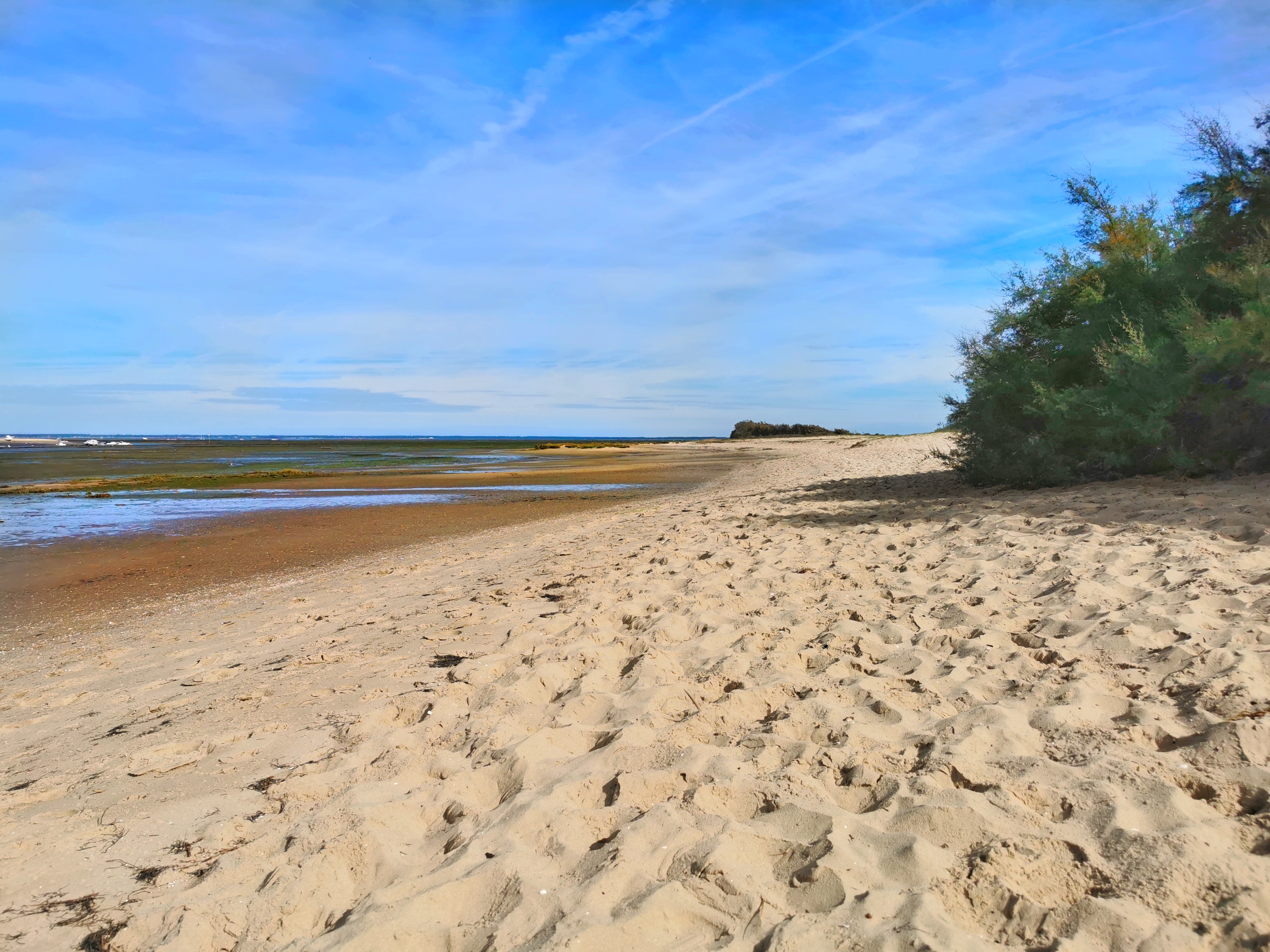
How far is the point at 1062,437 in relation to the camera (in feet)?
31.7

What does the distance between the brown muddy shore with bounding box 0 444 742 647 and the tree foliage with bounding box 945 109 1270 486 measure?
7.34 m

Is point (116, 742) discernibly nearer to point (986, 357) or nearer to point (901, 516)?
point (901, 516)

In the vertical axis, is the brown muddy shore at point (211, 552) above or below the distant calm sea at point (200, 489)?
below

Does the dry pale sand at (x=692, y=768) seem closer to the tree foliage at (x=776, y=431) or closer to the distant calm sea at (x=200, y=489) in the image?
the distant calm sea at (x=200, y=489)

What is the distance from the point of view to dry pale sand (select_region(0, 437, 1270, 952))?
7.08 feet

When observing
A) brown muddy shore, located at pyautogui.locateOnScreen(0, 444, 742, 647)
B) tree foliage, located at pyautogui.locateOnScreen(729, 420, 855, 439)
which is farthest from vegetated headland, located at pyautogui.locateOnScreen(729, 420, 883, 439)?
brown muddy shore, located at pyautogui.locateOnScreen(0, 444, 742, 647)

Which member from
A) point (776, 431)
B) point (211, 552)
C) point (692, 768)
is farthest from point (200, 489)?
point (776, 431)

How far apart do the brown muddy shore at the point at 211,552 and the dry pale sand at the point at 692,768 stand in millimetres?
1596

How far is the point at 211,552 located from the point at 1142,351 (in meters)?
11.9

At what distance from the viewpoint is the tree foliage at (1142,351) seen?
8305 millimetres

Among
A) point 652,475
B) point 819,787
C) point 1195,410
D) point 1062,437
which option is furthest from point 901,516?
point 652,475

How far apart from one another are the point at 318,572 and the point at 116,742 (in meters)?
5.08

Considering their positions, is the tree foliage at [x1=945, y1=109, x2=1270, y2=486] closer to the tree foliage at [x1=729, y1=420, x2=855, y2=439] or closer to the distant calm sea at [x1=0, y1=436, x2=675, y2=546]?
the distant calm sea at [x1=0, y1=436, x2=675, y2=546]

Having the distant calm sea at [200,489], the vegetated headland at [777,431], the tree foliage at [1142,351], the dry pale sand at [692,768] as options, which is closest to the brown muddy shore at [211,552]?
the distant calm sea at [200,489]
